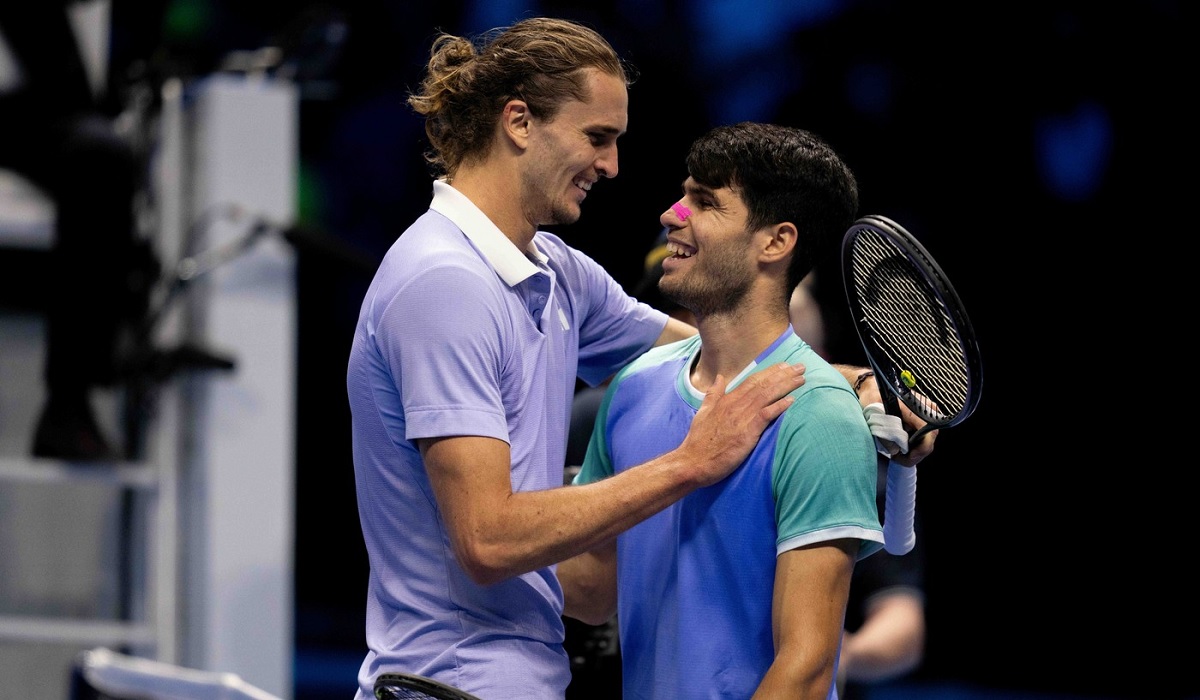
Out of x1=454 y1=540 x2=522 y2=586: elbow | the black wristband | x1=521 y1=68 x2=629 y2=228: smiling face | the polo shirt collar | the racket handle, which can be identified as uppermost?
x1=521 y1=68 x2=629 y2=228: smiling face

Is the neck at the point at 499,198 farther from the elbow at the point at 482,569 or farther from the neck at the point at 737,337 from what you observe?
the elbow at the point at 482,569

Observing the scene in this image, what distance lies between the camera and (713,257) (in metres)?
2.15

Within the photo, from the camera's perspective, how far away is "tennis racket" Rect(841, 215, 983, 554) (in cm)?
198

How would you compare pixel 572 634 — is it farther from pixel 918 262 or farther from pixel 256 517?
pixel 256 517

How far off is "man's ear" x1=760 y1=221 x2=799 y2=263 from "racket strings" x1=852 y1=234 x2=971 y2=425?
10 centimetres

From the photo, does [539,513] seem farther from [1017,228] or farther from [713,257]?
[1017,228]

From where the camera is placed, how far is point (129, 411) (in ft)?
13.9

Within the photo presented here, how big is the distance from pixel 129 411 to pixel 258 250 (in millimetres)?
573

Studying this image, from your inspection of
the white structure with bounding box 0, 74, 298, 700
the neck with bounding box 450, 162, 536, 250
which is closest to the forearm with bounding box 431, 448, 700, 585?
the neck with bounding box 450, 162, 536, 250

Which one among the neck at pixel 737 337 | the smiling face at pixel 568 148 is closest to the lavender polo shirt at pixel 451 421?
the smiling face at pixel 568 148

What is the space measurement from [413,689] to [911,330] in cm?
86

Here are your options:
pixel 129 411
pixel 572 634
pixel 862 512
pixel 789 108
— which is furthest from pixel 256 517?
pixel 862 512

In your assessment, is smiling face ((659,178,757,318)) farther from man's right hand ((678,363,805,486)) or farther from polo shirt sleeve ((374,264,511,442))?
polo shirt sleeve ((374,264,511,442))

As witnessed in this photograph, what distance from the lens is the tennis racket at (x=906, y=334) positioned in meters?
1.98
